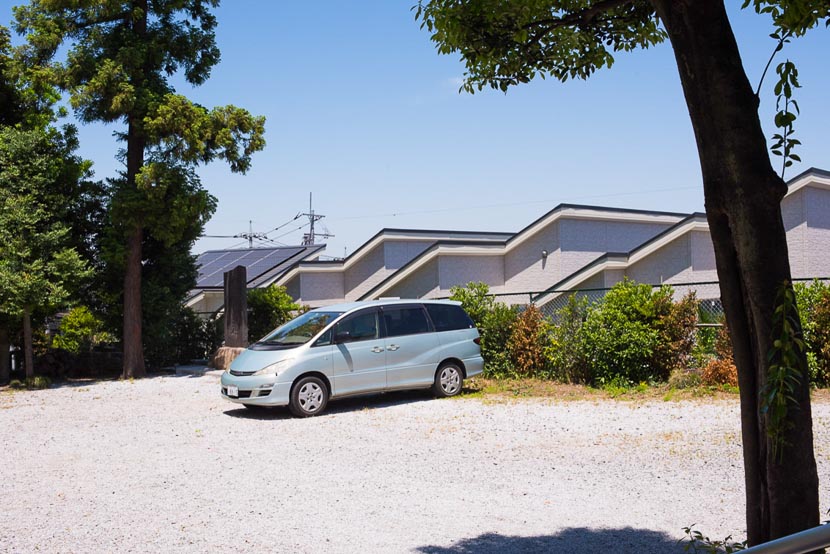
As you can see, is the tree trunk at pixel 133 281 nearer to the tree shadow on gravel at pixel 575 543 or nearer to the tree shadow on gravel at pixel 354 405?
the tree shadow on gravel at pixel 354 405

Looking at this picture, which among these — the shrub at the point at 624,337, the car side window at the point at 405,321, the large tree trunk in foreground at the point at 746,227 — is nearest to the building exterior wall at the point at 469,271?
the shrub at the point at 624,337

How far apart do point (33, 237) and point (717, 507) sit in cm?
1613

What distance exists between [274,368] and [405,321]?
2552 mm

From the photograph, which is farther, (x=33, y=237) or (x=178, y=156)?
(x=178, y=156)

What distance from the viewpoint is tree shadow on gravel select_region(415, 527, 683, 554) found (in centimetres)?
547

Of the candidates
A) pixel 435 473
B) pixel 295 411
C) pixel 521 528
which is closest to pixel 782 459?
pixel 521 528

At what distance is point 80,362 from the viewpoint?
2116 cm

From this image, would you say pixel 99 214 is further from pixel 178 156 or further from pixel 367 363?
pixel 367 363

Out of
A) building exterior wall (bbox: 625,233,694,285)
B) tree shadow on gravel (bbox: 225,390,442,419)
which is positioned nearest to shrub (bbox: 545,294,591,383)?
tree shadow on gravel (bbox: 225,390,442,419)

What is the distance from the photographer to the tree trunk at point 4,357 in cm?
1908

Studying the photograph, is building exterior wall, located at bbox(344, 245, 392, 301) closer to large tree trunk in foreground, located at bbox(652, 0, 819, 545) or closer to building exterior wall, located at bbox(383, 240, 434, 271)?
building exterior wall, located at bbox(383, 240, 434, 271)

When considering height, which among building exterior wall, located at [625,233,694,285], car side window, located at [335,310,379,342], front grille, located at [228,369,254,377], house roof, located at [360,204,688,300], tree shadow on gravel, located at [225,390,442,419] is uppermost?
house roof, located at [360,204,688,300]

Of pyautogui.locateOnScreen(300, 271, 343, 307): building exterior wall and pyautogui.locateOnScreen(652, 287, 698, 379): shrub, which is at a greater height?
pyautogui.locateOnScreen(300, 271, 343, 307): building exterior wall

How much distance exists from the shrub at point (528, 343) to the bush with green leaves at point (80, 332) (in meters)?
12.0
